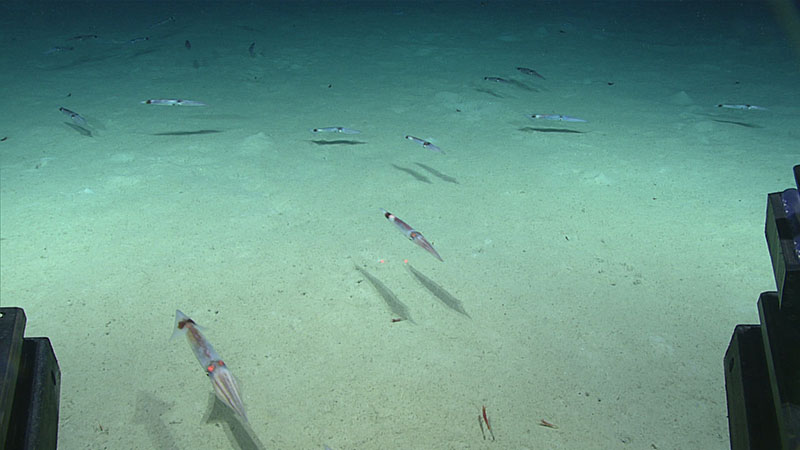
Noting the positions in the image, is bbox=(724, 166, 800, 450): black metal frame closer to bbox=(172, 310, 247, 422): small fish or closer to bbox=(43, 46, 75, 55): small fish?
bbox=(172, 310, 247, 422): small fish

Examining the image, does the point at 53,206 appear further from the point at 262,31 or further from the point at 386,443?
the point at 262,31

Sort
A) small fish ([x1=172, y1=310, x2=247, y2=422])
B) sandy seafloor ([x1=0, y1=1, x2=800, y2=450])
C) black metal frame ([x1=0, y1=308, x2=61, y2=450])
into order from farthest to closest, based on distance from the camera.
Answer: sandy seafloor ([x1=0, y1=1, x2=800, y2=450]), small fish ([x1=172, y1=310, x2=247, y2=422]), black metal frame ([x1=0, y1=308, x2=61, y2=450])

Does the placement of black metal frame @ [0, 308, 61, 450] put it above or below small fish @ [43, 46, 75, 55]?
above

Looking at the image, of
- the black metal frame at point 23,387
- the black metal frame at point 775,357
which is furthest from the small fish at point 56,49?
the black metal frame at point 775,357

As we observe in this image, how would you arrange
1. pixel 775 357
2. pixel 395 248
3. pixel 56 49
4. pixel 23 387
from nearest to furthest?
pixel 775 357 < pixel 23 387 < pixel 395 248 < pixel 56 49

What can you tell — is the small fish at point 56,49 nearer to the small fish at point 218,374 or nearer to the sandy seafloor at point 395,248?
the sandy seafloor at point 395,248

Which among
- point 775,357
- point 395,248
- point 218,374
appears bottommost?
point 395,248

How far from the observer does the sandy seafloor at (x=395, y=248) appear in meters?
2.39

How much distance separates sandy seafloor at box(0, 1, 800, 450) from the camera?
239cm

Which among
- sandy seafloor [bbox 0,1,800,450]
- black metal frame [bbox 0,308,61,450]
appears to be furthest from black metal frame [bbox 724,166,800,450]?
black metal frame [bbox 0,308,61,450]

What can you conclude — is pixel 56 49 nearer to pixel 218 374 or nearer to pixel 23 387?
pixel 23 387

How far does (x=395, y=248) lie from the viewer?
366 cm

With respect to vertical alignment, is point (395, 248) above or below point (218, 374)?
below

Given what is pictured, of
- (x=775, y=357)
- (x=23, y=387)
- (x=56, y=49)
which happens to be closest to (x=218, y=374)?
(x=23, y=387)
